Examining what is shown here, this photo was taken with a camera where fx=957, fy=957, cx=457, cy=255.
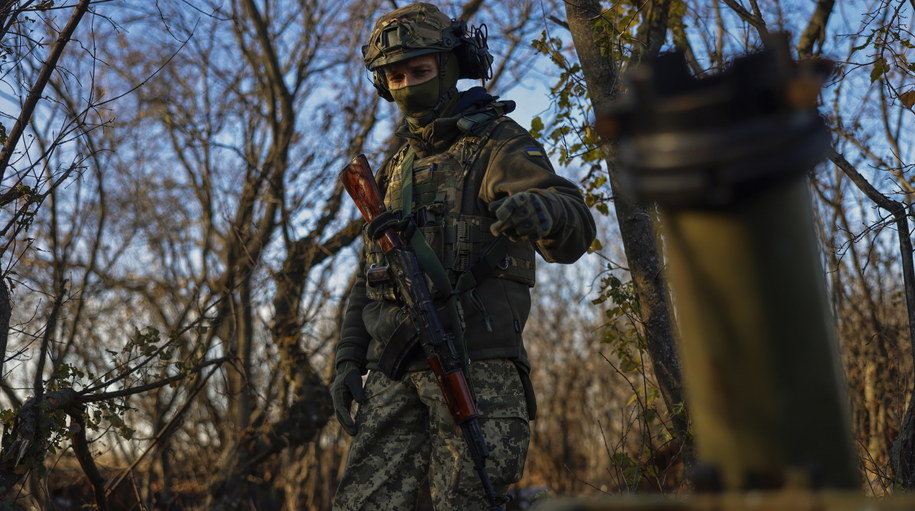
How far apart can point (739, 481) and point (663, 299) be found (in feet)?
9.84

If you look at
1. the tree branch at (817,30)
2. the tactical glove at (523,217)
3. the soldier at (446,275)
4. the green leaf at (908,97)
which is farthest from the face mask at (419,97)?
the tree branch at (817,30)

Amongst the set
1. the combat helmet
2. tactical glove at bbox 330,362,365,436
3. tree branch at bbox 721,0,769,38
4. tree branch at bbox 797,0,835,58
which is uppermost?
tree branch at bbox 797,0,835,58

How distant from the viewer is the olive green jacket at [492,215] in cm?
283

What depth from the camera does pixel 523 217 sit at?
7.90ft

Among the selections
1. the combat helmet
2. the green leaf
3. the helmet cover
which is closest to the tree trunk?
the combat helmet

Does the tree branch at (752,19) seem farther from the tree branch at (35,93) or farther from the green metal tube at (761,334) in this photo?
the green metal tube at (761,334)

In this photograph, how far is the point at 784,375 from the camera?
106cm

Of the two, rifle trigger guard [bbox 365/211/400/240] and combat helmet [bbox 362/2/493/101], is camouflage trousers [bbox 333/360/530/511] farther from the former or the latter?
combat helmet [bbox 362/2/493/101]

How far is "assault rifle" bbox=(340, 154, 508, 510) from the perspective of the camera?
9.24ft

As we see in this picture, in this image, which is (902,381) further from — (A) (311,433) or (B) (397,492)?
(B) (397,492)

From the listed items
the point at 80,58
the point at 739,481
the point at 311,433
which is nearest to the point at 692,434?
the point at 739,481

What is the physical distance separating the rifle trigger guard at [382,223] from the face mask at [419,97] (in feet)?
1.29

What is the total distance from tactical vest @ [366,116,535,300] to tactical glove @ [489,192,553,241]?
0.52m

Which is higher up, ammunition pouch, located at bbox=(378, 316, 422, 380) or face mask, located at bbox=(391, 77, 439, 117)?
face mask, located at bbox=(391, 77, 439, 117)
